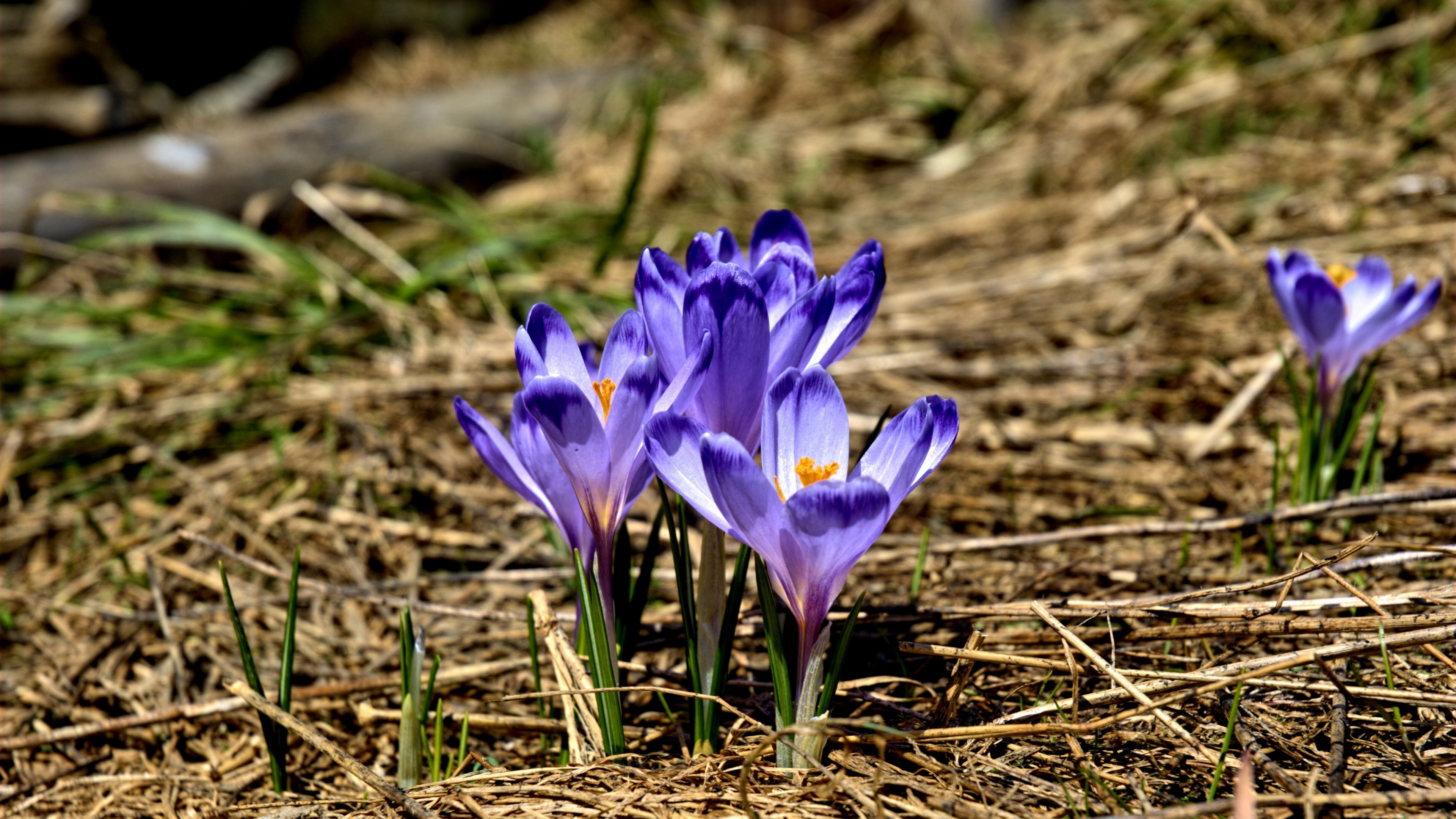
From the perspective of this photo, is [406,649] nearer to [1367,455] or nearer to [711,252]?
[711,252]

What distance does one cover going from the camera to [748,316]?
3.31ft

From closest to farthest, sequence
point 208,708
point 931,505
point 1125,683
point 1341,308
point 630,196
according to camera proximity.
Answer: point 1125,683 < point 208,708 < point 1341,308 < point 931,505 < point 630,196

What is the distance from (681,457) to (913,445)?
230 mm

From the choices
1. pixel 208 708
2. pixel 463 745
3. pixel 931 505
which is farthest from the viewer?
pixel 931 505

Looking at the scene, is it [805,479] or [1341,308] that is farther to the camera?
[1341,308]

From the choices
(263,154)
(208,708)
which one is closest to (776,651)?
(208,708)

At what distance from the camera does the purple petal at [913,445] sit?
3.25 feet

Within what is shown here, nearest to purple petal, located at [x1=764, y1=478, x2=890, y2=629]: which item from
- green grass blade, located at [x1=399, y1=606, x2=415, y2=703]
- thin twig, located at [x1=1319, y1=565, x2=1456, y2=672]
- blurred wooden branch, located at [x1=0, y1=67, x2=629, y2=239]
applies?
green grass blade, located at [x1=399, y1=606, x2=415, y2=703]

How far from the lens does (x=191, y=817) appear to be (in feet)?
4.21

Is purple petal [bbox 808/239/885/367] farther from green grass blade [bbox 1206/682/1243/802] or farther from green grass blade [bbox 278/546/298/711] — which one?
green grass blade [bbox 278/546/298/711]

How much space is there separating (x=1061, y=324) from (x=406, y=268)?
1890 millimetres

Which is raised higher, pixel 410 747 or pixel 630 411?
pixel 630 411

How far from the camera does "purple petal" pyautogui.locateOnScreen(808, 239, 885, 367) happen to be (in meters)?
1.10

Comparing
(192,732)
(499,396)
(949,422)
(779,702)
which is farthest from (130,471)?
(949,422)
